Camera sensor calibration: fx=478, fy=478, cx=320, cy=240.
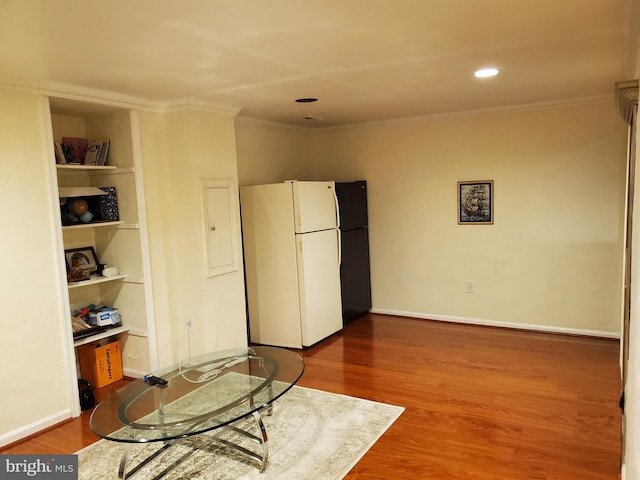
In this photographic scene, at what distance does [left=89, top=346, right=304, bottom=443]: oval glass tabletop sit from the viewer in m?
2.26

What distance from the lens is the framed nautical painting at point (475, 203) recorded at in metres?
4.75

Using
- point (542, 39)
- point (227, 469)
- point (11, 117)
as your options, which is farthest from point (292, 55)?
point (227, 469)

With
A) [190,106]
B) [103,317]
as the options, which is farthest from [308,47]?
[103,317]

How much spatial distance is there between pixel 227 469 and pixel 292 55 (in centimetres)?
222

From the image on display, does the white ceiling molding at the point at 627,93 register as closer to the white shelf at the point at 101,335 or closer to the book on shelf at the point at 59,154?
the book on shelf at the point at 59,154

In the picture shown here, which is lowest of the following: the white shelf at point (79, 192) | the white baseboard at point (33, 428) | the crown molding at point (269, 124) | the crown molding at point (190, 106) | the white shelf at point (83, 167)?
the white baseboard at point (33, 428)

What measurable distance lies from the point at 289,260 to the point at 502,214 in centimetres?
214

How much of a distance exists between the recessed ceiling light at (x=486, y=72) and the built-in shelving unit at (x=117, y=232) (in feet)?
8.16

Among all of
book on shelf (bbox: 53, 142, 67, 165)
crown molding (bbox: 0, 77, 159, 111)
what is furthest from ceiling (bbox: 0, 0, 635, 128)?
book on shelf (bbox: 53, 142, 67, 165)

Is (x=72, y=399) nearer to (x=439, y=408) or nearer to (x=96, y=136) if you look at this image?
(x=96, y=136)

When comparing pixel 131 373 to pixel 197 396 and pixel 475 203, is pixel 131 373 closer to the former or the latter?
pixel 197 396

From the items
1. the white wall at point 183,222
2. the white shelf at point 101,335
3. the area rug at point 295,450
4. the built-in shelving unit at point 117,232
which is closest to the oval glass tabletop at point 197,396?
the area rug at point 295,450

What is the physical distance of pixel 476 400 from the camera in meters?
3.25

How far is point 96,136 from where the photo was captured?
12.5 ft
